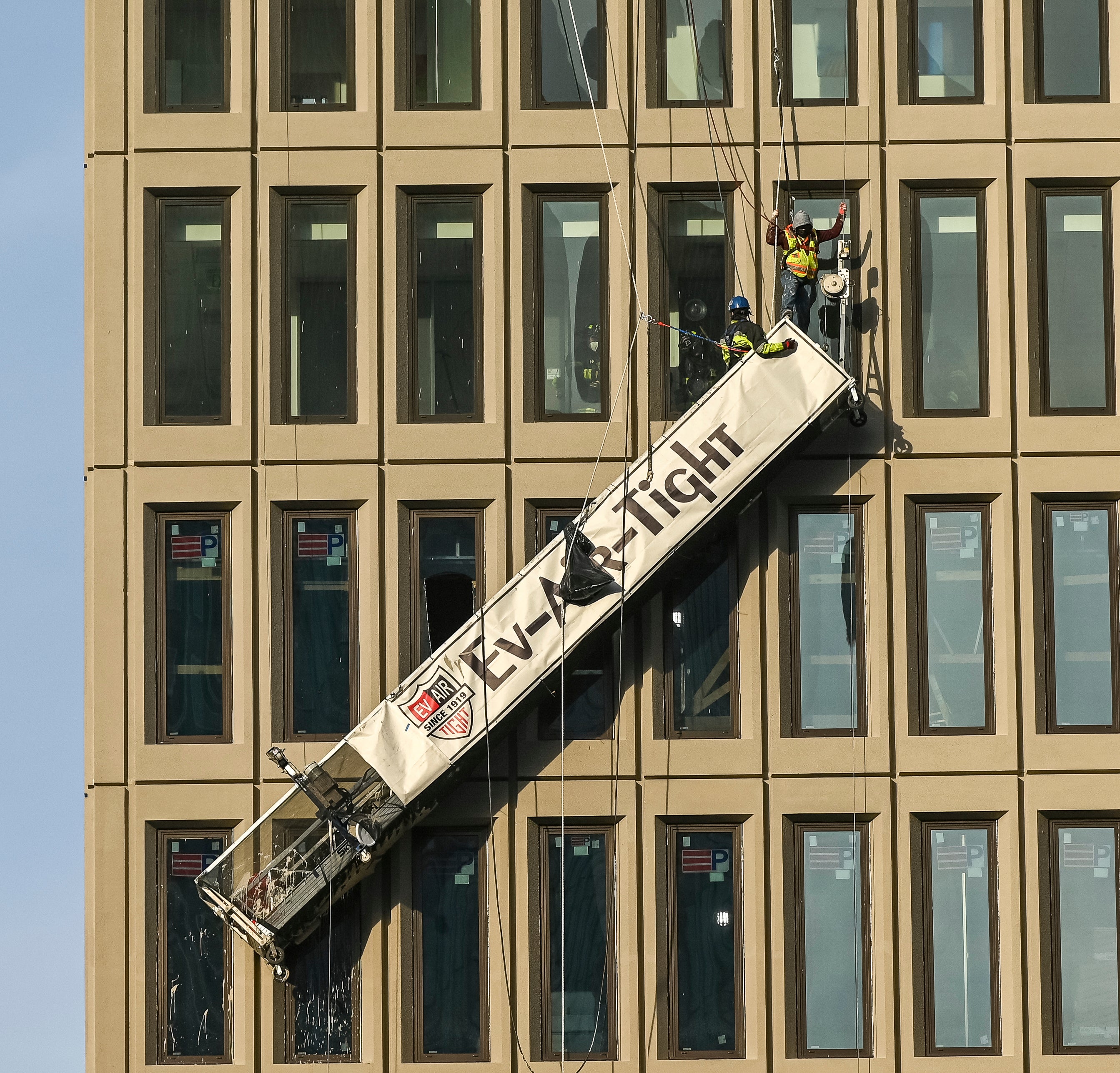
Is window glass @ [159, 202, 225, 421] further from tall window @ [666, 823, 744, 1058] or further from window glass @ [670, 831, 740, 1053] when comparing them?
window glass @ [670, 831, 740, 1053]

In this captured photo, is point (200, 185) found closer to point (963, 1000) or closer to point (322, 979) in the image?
point (322, 979)

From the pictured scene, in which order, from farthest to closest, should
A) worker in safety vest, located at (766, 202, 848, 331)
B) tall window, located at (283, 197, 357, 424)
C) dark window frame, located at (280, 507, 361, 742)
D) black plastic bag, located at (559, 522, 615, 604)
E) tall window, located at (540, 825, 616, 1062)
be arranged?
tall window, located at (283, 197, 357, 424), dark window frame, located at (280, 507, 361, 742), tall window, located at (540, 825, 616, 1062), worker in safety vest, located at (766, 202, 848, 331), black plastic bag, located at (559, 522, 615, 604)

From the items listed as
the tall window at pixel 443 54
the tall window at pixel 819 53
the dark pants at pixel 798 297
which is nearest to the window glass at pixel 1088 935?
the dark pants at pixel 798 297

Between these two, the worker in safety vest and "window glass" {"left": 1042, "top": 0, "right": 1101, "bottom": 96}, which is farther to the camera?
"window glass" {"left": 1042, "top": 0, "right": 1101, "bottom": 96}

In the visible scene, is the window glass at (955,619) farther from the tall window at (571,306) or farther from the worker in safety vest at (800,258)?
the tall window at (571,306)

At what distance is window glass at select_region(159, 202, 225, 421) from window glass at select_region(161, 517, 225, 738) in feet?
4.92

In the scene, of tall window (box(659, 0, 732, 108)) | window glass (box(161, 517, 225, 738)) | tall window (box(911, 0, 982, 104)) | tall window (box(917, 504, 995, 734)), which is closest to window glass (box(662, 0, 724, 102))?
tall window (box(659, 0, 732, 108))

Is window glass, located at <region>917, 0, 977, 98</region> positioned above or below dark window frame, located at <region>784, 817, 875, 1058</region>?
above

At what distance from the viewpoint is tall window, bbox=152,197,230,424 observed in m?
19.4

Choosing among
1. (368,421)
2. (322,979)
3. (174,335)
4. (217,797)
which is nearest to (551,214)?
(368,421)

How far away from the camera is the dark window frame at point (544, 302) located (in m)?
19.4

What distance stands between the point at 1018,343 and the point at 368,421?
809 cm

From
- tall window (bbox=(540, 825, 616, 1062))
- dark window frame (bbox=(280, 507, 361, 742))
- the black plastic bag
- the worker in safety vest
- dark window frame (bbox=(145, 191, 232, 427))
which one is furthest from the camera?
dark window frame (bbox=(145, 191, 232, 427))

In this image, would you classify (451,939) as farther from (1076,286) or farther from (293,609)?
(1076,286)
